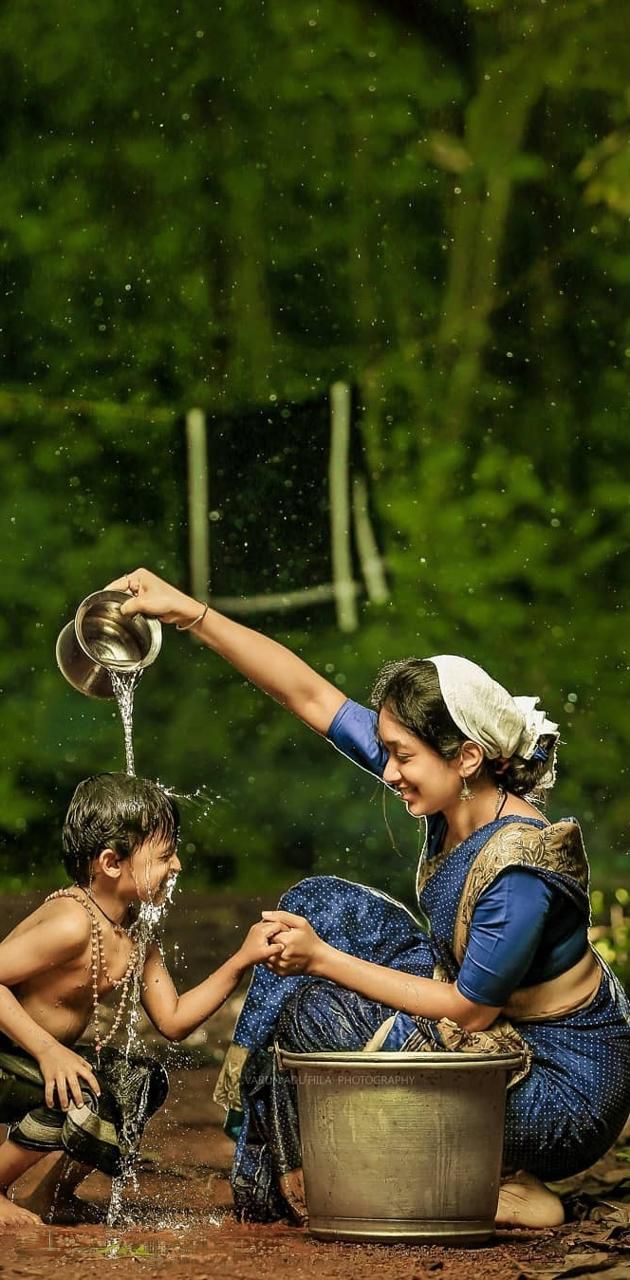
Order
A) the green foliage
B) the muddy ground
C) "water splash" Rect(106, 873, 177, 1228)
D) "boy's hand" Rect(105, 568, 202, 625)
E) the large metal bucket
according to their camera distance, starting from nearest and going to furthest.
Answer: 1. the muddy ground
2. the large metal bucket
3. "water splash" Rect(106, 873, 177, 1228)
4. "boy's hand" Rect(105, 568, 202, 625)
5. the green foliage

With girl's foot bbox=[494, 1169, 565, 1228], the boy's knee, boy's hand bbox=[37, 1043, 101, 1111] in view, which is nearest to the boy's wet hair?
the boy's knee

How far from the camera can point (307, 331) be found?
6938 millimetres

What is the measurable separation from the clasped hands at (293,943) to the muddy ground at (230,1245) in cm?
46

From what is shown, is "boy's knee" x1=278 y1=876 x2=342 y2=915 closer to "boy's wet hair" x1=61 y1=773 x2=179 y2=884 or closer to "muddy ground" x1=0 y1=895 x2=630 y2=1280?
"boy's wet hair" x1=61 y1=773 x2=179 y2=884

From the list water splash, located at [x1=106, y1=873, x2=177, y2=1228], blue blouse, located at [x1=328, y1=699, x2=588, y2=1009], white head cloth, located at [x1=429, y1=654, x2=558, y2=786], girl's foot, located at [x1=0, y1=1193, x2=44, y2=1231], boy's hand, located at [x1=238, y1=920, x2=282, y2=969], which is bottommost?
girl's foot, located at [x1=0, y1=1193, x2=44, y2=1231]

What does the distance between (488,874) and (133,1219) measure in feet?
3.29

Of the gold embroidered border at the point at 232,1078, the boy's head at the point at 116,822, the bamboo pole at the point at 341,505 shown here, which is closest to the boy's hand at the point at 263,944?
the gold embroidered border at the point at 232,1078

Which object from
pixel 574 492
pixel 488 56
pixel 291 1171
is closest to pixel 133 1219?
pixel 291 1171

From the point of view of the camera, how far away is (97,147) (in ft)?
22.9

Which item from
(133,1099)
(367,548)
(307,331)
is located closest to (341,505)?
(367,548)

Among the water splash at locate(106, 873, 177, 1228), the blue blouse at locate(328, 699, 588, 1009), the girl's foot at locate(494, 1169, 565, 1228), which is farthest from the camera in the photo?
the water splash at locate(106, 873, 177, 1228)

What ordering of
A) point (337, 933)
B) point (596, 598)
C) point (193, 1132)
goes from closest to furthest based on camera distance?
point (337, 933), point (193, 1132), point (596, 598)

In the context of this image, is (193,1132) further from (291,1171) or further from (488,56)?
(488,56)

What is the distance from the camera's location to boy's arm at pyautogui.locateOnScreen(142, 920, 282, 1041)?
3.10 metres
